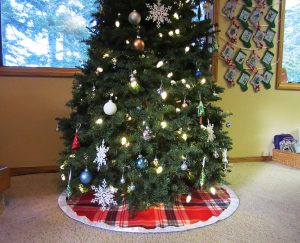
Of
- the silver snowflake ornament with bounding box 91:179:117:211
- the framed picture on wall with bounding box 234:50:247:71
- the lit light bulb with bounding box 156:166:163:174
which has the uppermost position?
the framed picture on wall with bounding box 234:50:247:71

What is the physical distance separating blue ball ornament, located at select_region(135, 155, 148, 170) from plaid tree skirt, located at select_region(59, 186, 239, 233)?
272 millimetres

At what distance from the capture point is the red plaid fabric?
4.53 feet

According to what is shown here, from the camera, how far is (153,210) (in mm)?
1512

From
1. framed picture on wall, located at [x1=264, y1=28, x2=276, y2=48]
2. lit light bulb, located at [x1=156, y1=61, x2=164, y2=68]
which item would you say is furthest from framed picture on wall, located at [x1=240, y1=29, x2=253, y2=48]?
lit light bulb, located at [x1=156, y1=61, x2=164, y2=68]

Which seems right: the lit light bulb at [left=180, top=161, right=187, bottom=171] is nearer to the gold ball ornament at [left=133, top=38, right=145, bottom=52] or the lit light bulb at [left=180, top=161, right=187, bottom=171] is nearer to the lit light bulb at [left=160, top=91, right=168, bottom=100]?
the lit light bulb at [left=160, top=91, right=168, bottom=100]

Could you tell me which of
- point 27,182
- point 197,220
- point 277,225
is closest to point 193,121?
point 197,220

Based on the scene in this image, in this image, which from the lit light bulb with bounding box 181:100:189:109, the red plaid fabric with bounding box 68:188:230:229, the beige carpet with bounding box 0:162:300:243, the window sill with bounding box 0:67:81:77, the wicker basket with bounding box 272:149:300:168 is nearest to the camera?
the beige carpet with bounding box 0:162:300:243

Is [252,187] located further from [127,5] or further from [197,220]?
[127,5]

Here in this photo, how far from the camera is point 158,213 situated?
58.2 inches

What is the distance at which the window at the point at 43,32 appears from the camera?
6.93 ft

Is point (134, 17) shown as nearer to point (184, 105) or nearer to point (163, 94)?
point (163, 94)

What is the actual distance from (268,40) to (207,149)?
1602mm

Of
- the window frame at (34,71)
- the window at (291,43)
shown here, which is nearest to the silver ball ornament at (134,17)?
the window frame at (34,71)

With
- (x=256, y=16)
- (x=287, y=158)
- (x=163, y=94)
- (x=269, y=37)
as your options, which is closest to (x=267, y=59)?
(x=269, y=37)
